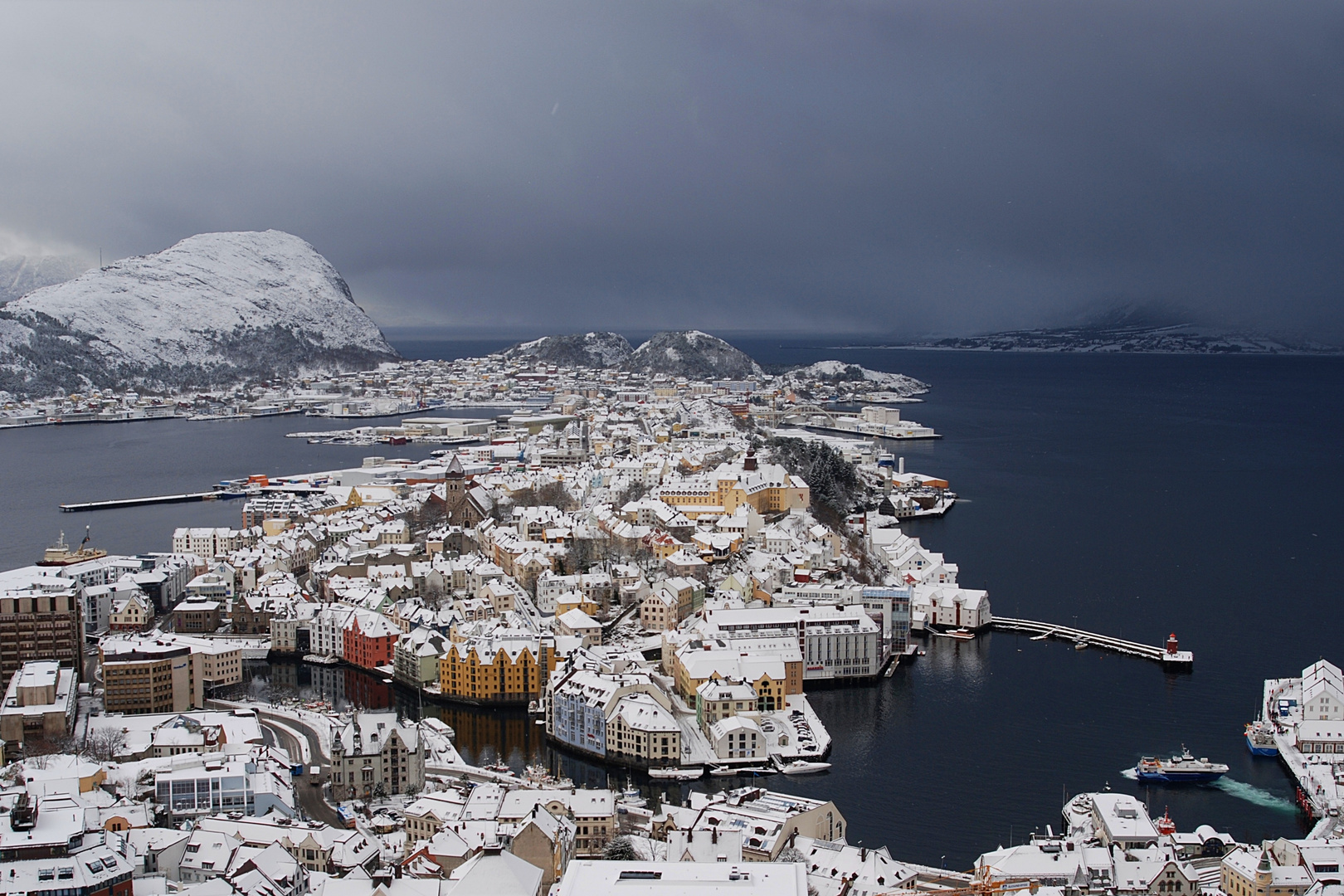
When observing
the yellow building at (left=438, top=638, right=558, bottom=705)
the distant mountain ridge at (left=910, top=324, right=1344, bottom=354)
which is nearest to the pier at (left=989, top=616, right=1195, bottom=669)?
the yellow building at (left=438, top=638, right=558, bottom=705)

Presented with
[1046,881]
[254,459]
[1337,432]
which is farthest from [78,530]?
[1337,432]

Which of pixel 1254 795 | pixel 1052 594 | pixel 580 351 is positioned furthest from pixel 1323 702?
pixel 580 351

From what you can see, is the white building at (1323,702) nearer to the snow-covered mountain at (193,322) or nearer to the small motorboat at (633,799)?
the small motorboat at (633,799)

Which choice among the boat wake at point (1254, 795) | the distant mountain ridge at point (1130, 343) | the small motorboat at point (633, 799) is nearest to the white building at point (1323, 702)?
the boat wake at point (1254, 795)

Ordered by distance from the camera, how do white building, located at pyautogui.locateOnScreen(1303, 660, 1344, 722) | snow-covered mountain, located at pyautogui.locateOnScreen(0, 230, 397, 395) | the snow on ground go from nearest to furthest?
Answer: white building, located at pyautogui.locateOnScreen(1303, 660, 1344, 722)
snow-covered mountain, located at pyautogui.locateOnScreen(0, 230, 397, 395)
the snow on ground

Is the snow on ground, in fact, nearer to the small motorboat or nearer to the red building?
the red building

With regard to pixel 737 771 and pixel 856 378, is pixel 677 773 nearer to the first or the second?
pixel 737 771

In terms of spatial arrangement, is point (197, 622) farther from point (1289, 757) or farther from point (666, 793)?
point (1289, 757)
